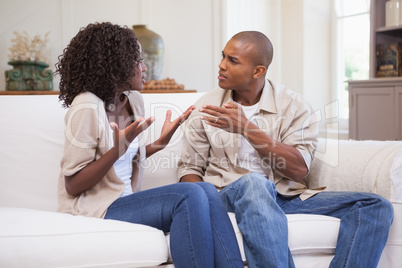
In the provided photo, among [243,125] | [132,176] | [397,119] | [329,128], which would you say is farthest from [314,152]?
[329,128]

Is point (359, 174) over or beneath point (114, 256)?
over

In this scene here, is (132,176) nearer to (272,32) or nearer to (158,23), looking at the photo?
(158,23)

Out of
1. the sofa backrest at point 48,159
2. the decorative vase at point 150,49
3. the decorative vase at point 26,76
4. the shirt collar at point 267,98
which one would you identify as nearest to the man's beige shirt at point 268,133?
the shirt collar at point 267,98

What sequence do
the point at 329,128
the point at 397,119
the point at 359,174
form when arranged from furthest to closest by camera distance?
the point at 329,128, the point at 397,119, the point at 359,174

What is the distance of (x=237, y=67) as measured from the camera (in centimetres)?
205

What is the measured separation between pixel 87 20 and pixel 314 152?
3.27m

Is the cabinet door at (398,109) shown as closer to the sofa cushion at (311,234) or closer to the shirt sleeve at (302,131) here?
the shirt sleeve at (302,131)

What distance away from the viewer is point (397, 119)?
11.5ft

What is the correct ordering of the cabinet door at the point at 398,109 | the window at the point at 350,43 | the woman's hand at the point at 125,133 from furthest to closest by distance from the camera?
the window at the point at 350,43 < the cabinet door at the point at 398,109 < the woman's hand at the point at 125,133

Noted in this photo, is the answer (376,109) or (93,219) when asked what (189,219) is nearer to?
(93,219)

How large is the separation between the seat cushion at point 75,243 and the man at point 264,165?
31 centimetres

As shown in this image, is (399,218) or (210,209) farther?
(399,218)

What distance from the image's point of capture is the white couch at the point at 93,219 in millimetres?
1518

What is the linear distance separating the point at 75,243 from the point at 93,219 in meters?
0.13
